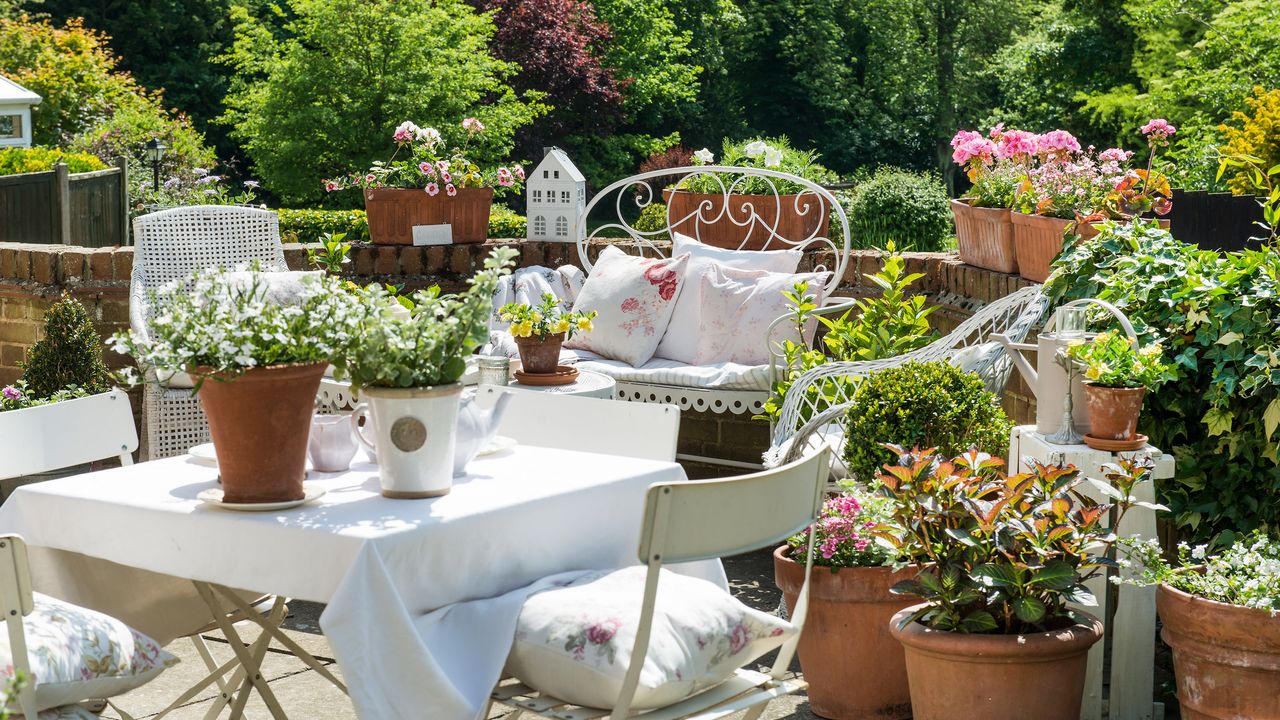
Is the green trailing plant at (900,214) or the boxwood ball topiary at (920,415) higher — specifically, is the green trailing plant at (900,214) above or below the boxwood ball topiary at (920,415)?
above

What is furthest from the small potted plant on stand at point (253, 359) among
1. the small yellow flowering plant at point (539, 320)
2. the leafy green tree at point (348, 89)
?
the leafy green tree at point (348, 89)

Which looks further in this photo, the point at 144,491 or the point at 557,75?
the point at 557,75

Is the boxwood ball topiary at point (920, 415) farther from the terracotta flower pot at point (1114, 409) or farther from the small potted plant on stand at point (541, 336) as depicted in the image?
the small potted plant on stand at point (541, 336)

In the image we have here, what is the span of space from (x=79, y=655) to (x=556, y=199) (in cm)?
420

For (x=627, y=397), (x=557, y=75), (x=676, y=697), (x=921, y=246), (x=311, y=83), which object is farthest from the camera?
(x=557, y=75)

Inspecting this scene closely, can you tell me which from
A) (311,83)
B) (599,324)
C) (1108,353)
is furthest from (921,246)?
(1108,353)

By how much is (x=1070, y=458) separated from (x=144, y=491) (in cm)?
194

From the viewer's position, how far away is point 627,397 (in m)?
5.07

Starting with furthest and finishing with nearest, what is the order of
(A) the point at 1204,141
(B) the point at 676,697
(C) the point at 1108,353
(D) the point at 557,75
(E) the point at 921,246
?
(D) the point at 557,75
(A) the point at 1204,141
(E) the point at 921,246
(C) the point at 1108,353
(B) the point at 676,697

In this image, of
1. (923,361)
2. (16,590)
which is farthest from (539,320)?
(16,590)

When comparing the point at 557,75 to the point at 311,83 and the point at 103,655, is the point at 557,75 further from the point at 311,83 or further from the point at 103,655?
the point at 103,655

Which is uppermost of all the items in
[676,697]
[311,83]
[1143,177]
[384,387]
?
[311,83]

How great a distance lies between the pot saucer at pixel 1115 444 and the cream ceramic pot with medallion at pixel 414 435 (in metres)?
1.51

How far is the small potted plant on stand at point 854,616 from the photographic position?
3.29 m
